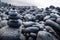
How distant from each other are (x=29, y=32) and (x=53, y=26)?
1.65 ft

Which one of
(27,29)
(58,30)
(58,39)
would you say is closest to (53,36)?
(58,39)

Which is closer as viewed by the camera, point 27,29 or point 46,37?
point 46,37


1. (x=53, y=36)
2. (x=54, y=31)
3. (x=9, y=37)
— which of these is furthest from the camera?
(x=54, y=31)

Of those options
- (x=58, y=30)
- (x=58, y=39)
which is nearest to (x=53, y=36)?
(x=58, y=39)

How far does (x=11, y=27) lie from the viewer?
81.7 inches

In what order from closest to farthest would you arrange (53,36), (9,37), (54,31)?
(9,37)
(53,36)
(54,31)

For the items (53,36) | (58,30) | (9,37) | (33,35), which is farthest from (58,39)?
(9,37)

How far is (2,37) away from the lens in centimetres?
181

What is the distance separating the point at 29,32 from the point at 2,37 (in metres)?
0.48

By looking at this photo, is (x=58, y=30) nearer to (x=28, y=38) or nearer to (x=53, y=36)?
(x=53, y=36)

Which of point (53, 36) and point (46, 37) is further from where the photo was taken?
point (53, 36)

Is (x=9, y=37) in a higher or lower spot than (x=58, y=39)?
higher

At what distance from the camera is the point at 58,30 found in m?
2.22

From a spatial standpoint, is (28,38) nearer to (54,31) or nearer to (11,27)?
(11,27)
